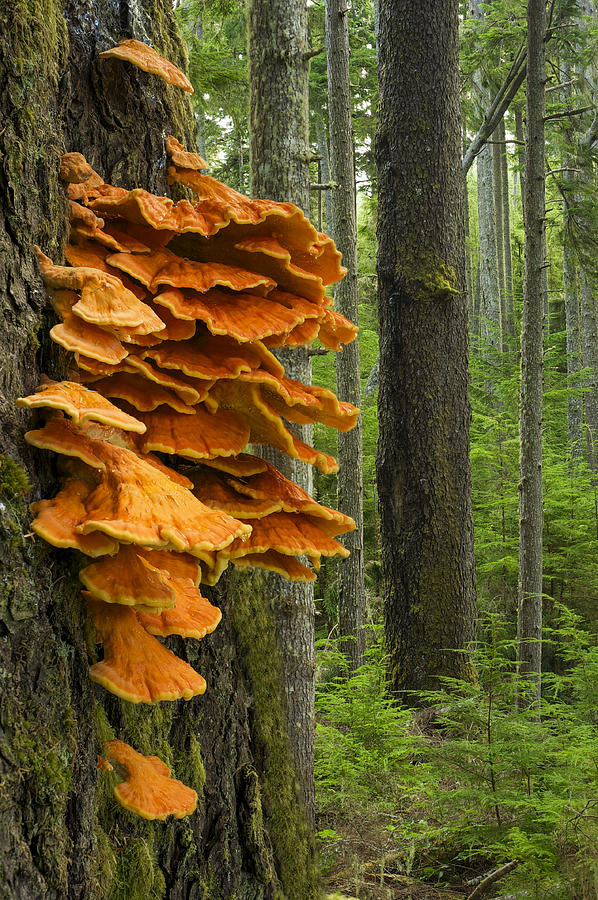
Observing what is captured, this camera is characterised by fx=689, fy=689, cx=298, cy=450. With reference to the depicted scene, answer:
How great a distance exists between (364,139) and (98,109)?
18884mm

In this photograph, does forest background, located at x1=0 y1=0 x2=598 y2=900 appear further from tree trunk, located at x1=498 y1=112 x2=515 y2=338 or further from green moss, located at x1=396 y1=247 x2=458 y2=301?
tree trunk, located at x1=498 y1=112 x2=515 y2=338

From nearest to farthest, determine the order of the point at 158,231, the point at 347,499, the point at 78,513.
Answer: the point at 78,513 → the point at 158,231 → the point at 347,499

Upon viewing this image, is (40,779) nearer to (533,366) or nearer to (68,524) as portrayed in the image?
(68,524)

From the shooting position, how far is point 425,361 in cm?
574

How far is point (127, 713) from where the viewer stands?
1.85 meters

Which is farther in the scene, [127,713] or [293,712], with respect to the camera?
[293,712]

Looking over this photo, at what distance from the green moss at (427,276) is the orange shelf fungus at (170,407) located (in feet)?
12.5

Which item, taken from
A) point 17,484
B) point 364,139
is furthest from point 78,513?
point 364,139

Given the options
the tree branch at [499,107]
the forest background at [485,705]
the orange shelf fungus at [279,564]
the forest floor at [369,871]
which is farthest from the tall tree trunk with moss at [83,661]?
the tree branch at [499,107]

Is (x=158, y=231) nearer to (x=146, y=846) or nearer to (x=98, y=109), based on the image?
(x=98, y=109)

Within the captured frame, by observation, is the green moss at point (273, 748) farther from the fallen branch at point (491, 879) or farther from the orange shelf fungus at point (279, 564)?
the fallen branch at point (491, 879)

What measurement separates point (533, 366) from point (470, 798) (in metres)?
4.77

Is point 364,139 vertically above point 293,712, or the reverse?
point 364,139

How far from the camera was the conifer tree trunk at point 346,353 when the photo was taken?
790cm
